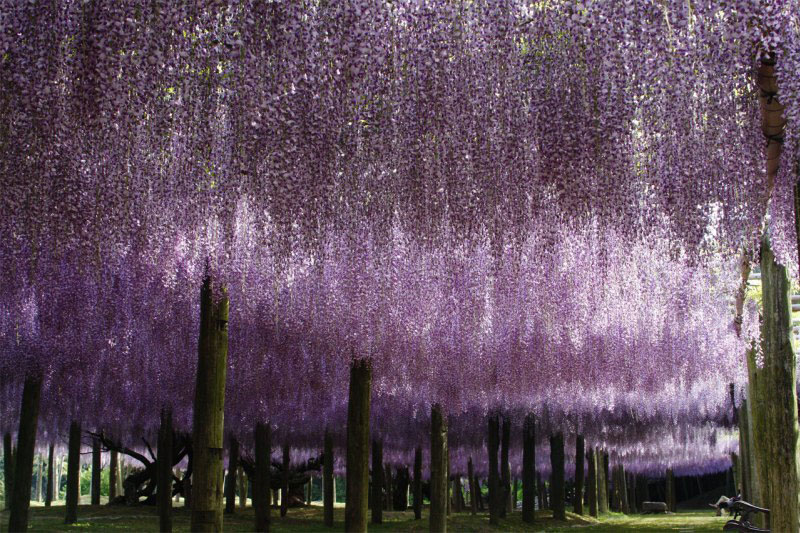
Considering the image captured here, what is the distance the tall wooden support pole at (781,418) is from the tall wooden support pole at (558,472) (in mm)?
13993

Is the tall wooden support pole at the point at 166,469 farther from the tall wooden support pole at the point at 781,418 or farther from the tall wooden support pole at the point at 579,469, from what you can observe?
the tall wooden support pole at the point at 579,469

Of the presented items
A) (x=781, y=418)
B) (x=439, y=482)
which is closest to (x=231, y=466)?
(x=439, y=482)

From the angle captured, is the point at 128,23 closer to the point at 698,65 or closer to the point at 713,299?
the point at 698,65

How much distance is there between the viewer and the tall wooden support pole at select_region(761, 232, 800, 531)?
807cm

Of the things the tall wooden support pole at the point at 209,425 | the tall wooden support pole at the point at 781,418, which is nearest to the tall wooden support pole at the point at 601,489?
the tall wooden support pole at the point at 781,418

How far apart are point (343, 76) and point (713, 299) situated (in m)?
9.77

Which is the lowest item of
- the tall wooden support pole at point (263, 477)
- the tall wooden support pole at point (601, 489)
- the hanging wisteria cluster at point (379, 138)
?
the tall wooden support pole at point (601, 489)

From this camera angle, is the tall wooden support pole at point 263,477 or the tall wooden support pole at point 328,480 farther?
the tall wooden support pole at point 328,480

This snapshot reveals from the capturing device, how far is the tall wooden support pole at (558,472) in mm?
22047

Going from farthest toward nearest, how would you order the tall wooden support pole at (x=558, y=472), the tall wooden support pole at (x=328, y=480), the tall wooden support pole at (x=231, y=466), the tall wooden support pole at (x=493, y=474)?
the tall wooden support pole at (x=558, y=472)
the tall wooden support pole at (x=231, y=466)
the tall wooden support pole at (x=328, y=480)
the tall wooden support pole at (x=493, y=474)

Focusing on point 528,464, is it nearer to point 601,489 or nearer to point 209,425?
point 601,489

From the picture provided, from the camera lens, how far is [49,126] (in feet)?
20.4

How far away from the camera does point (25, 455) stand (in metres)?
12.0

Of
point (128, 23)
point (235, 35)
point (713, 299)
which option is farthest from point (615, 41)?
point (713, 299)
